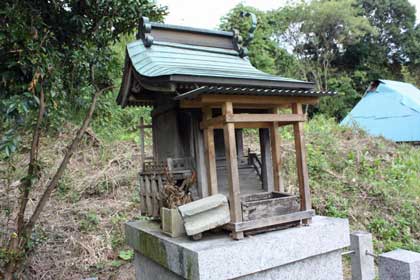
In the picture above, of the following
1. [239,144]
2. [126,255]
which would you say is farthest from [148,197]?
[126,255]

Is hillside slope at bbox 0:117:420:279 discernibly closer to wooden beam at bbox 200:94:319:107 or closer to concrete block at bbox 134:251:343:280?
concrete block at bbox 134:251:343:280

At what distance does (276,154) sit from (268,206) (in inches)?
22.5

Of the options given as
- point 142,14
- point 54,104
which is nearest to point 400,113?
point 142,14

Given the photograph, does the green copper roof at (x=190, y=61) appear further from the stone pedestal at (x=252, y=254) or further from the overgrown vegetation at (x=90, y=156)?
the stone pedestal at (x=252, y=254)

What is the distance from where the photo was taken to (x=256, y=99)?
2785 mm

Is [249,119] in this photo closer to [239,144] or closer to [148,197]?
[239,144]

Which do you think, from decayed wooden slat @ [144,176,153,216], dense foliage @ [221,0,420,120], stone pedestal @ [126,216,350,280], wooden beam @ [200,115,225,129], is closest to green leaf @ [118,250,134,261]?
stone pedestal @ [126,216,350,280]

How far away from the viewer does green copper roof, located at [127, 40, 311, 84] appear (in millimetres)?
2881

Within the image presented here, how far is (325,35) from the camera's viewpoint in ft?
57.2

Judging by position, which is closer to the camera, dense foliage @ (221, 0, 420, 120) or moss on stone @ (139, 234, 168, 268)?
moss on stone @ (139, 234, 168, 268)

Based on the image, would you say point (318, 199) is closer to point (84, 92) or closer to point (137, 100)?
point (137, 100)

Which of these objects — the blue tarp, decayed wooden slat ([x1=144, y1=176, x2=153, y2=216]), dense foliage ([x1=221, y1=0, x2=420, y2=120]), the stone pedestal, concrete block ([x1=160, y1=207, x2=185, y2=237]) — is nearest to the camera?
the stone pedestal

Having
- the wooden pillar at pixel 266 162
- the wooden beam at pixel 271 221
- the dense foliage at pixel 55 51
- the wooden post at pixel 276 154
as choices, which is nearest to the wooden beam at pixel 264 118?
the wooden post at pixel 276 154

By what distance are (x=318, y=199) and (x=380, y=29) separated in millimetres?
→ 17851
